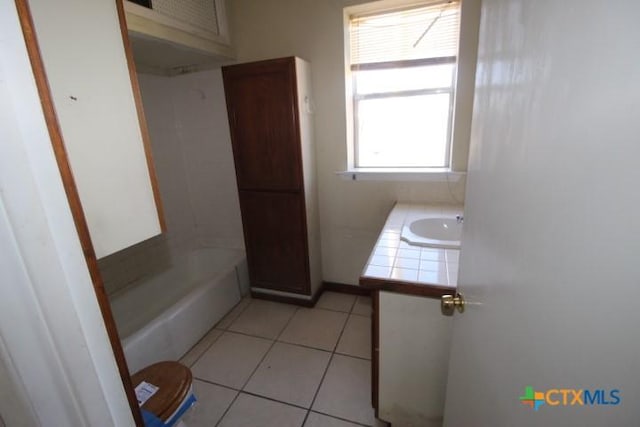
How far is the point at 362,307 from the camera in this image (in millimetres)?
2377

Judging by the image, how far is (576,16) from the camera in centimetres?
33

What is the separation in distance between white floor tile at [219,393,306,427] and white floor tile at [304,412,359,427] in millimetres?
42

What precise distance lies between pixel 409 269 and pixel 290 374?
1088 millimetres

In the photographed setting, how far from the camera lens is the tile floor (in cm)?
151

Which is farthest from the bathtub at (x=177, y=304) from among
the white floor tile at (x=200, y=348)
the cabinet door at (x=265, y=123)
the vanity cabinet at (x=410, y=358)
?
the vanity cabinet at (x=410, y=358)

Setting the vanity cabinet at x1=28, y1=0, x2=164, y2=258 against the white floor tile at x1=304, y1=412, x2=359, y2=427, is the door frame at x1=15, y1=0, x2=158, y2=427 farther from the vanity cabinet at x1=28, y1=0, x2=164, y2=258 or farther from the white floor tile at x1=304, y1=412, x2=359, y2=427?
the white floor tile at x1=304, y1=412, x2=359, y2=427

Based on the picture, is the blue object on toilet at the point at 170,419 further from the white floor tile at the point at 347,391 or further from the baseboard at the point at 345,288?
the baseboard at the point at 345,288

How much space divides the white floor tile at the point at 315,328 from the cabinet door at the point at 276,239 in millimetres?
201

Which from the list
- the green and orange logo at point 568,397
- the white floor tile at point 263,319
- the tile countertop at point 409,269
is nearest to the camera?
the green and orange logo at point 568,397

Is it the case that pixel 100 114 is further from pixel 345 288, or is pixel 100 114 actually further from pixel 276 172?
pixel 345 288

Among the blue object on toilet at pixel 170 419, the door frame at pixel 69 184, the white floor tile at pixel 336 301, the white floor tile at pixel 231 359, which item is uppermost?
the door frame at pixel 69 184

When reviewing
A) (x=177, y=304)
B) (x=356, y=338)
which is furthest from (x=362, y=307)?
(x=177, y=304)

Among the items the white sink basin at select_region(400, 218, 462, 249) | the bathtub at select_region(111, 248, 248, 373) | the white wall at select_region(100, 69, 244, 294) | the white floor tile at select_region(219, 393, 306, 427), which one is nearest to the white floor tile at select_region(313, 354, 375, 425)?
the white floor tile at select_region(219, 393, 306, 427)

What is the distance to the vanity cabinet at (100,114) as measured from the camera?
0.70m
